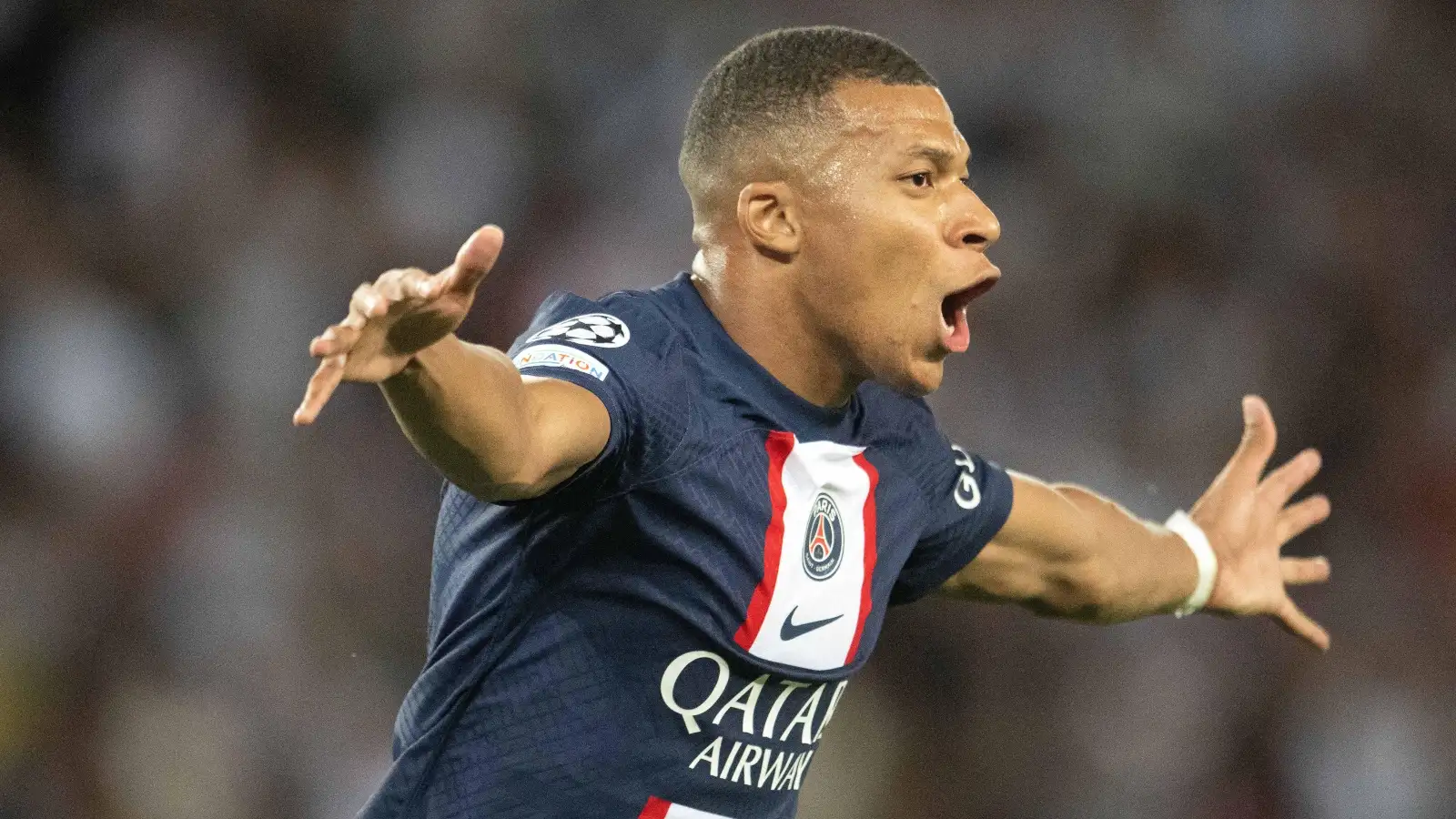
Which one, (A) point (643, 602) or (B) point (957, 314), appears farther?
(B) point (957, 314)

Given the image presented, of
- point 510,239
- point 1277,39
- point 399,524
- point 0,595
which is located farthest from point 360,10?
point 1277,39

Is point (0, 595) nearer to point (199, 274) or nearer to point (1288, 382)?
point (199, 274)

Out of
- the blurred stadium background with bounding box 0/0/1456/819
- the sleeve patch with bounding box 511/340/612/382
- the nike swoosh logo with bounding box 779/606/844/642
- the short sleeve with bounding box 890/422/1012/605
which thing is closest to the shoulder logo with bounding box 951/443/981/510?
the short sleeve with bounding box 890/422/1012/605

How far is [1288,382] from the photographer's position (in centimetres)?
573

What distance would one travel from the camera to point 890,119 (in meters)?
2.71

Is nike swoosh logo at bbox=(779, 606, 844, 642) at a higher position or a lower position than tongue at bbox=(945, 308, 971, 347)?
lower

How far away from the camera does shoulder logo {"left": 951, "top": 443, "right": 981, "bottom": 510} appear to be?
305 centimetres

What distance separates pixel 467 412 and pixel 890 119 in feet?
3.53

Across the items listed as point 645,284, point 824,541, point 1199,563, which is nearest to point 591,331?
point 824,541

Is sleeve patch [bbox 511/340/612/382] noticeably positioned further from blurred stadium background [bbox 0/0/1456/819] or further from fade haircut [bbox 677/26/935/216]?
blurred stadium background [bbox 0/0/1456/819]

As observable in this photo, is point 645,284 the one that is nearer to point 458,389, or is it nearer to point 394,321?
point 458,389

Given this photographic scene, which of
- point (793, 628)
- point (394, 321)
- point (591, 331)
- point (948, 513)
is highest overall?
point (948, 513)

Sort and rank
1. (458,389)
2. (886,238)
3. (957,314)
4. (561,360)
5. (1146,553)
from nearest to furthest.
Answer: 1. (458,389)
2. (561,360)
3. (886,238)
4. (957,314)
5. (1146,553)

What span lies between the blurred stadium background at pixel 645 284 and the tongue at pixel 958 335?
8.62 feet
